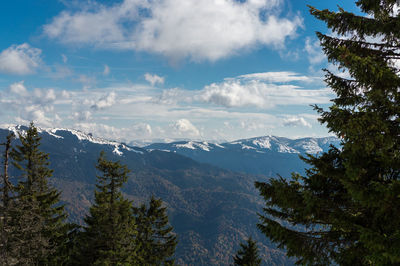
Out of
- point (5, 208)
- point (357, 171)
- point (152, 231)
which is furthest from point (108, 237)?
point (357, 171)

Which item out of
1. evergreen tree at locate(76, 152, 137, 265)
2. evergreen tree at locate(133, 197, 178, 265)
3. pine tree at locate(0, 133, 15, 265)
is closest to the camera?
pine tree at locate(0, 133, 15, 265)

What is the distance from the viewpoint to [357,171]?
19.7 feet

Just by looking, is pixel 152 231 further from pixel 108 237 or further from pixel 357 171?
pixel 357 171

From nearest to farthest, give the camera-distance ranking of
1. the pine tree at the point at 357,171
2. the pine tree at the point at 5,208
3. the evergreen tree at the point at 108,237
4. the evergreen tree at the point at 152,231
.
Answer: the pine tree at the point at 357,171
the pine tree at the point at 5,208
the evergreen tree at the point at 108,237
the evergreen tree at the point at 152,231

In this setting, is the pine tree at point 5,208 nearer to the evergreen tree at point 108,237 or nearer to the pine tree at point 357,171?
the evergreen tree at point 108,237

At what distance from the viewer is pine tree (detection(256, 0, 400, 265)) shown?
5.62 meters

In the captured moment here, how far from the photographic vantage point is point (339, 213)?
7.04 m

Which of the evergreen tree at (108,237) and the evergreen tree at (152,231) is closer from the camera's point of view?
the evergreen tree at (108,237)

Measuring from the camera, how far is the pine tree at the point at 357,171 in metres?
5.62

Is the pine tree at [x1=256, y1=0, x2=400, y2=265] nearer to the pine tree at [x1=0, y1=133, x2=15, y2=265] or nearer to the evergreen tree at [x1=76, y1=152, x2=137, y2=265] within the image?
the pine tree at [x1=0, y1=133, x2=15, y2=265]

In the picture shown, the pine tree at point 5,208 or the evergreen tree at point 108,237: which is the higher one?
the pine tree at point 5,208

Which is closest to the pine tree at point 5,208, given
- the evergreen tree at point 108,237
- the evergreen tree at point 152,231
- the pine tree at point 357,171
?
the evergreen tree at point 108,237

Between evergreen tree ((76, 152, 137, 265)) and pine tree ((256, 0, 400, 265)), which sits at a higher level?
pine tree ((256, 0, 400, 265))

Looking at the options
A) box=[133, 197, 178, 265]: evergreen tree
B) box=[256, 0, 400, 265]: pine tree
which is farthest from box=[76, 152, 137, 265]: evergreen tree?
box=[256, 0, 400, 265]: pine tree
